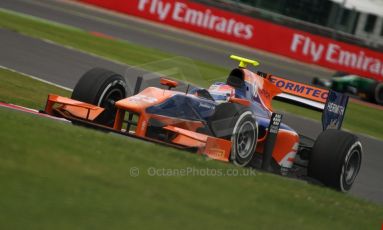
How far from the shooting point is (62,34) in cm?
2120

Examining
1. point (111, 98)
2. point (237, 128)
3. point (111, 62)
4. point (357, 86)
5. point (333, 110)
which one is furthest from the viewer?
point (357, 86)

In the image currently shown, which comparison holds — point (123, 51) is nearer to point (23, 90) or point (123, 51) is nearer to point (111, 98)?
point (23, 90)

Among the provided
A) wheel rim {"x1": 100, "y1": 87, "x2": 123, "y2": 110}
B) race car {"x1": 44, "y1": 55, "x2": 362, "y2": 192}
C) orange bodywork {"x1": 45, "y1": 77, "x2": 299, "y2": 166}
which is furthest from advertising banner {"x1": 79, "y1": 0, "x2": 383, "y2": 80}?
wheel rim {"x1": 100, "y1": 87, "x2": 123, "y2": 110}

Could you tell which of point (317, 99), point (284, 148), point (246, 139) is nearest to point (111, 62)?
point (317, 99)

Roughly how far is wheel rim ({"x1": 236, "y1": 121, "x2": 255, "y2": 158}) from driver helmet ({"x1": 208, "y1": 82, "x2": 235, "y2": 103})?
70 cm

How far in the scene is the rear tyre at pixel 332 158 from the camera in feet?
29.7

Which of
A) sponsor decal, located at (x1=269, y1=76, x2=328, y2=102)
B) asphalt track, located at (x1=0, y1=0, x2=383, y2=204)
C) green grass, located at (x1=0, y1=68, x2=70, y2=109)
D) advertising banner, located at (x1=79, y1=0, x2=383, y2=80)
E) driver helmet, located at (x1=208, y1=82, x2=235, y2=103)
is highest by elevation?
advertising banner, located at (x1=79, y1=0, x2=383, y2=80)

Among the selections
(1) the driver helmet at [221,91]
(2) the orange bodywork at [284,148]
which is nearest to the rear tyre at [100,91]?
(1) the driver helmet at [221,91]

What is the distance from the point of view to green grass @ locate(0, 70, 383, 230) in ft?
16.8

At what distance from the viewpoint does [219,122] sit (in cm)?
894

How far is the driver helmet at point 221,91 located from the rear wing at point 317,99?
105 centimetres

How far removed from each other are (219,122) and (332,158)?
140 cm

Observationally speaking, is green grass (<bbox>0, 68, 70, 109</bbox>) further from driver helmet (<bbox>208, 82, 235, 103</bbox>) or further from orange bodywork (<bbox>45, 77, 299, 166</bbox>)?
driver helmet (<bbox>208, 82, 235, 103</bbox>)

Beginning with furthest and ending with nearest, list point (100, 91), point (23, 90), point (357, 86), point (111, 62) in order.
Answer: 1. point (357, 86)
2. point (111, 62)
3. point (23, 90)
4. point (100, 91)
